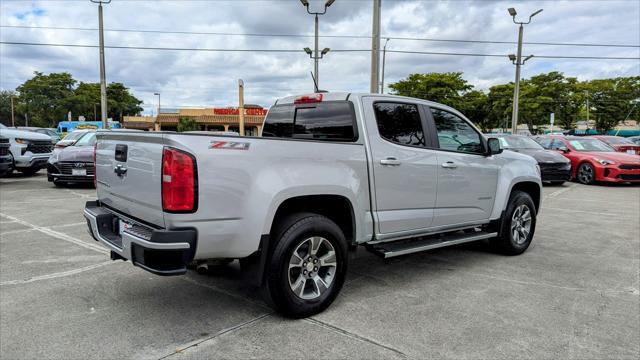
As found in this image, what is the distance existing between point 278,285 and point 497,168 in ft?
10.8

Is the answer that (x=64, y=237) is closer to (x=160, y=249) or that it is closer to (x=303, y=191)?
(x=160, y=249)

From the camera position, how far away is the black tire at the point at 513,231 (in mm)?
5508

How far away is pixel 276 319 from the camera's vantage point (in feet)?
11.7

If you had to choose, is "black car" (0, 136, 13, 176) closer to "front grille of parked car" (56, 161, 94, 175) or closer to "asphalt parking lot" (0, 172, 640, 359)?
"front grille of parked car" (56, 161, 94, 175)

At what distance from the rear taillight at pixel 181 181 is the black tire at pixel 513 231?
4032 millimetres

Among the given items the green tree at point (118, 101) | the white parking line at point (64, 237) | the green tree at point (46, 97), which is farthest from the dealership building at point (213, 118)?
the white parking line at point (64, 237)

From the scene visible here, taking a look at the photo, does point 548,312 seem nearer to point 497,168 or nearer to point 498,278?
point 498,278

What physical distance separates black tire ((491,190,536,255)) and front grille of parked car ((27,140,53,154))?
1386cm

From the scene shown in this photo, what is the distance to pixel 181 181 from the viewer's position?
2.94m

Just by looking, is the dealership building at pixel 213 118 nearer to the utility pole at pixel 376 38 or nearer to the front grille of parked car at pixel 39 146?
the front grille of parked car at pixel 39 146

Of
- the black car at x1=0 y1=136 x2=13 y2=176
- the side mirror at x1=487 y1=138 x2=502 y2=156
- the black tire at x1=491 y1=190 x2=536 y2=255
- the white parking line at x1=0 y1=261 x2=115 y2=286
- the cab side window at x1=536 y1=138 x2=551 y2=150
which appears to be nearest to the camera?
the white parking line at x1=0 y1=261 x2=115 y2=286

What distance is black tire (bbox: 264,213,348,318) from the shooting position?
11.0ft

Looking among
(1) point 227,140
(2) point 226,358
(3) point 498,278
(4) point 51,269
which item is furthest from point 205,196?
(3) point 498,278

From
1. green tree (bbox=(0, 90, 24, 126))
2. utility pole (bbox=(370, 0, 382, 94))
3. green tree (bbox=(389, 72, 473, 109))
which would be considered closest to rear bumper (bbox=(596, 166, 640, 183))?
utility pole (bbox=(370, 0, 382, 94))
